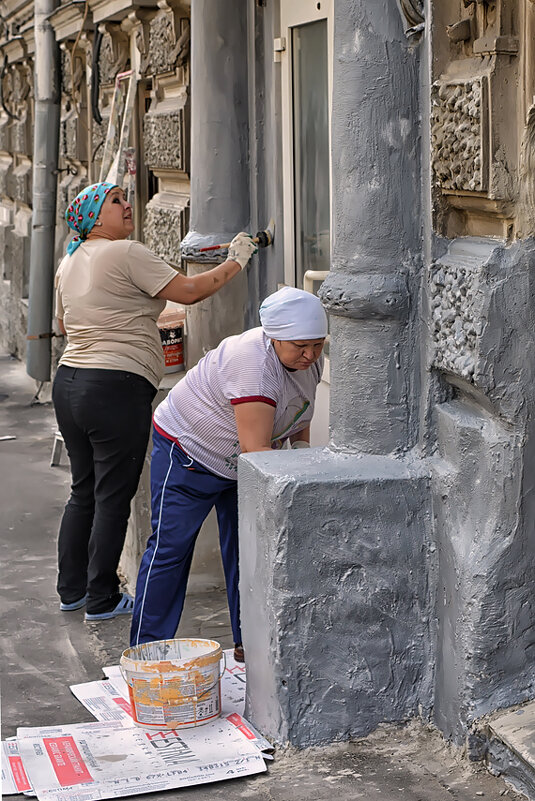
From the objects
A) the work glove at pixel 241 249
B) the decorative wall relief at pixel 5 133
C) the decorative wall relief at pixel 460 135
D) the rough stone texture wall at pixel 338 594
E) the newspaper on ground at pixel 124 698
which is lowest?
the newspaper on ground at pixel 124 698

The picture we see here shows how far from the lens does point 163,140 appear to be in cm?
642

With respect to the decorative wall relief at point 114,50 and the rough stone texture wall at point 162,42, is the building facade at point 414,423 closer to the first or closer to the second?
the rough stone texture wall at point 162,42

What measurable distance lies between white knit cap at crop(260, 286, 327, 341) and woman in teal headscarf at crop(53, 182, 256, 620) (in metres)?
0.98

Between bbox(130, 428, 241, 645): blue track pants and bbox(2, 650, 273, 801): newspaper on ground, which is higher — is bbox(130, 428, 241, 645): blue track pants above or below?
above

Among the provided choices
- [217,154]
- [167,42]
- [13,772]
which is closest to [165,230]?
[167,42]

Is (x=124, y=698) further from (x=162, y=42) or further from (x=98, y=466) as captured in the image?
(x=162, y=42)

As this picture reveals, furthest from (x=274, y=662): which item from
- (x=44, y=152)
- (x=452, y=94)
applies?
(x=44, y=152)

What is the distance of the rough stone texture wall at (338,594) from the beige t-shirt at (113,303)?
4.02 ft

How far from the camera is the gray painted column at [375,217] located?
3445mm

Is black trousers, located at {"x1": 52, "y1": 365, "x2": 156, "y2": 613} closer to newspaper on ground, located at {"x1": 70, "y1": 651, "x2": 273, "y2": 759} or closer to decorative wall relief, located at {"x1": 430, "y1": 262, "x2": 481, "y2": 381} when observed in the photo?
newspaper on ground, located at {"x1": 70, "y1": 651, "x2": 273, "y2": 759}

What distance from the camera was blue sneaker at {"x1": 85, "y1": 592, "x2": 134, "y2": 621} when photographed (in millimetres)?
4820

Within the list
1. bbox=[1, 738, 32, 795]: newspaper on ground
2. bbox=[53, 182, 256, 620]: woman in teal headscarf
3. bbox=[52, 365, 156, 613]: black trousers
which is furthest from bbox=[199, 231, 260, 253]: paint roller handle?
bbox=[1, 738, 32, 795]: newspaper on ground

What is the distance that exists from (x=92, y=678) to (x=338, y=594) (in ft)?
3.79

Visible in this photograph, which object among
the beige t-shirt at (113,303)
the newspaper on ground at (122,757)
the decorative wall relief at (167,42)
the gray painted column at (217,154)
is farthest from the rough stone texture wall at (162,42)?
the newspaper on ground at (122,757)
